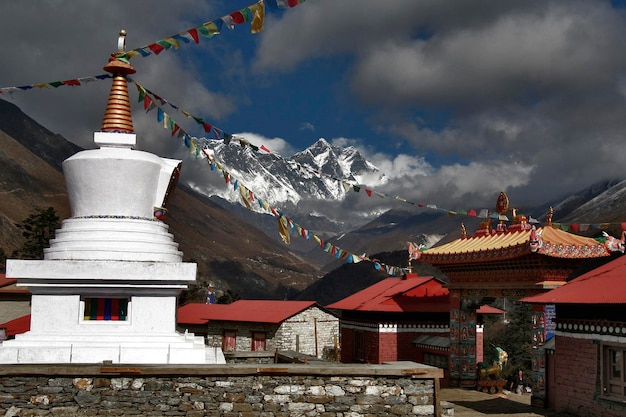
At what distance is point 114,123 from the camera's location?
1311 cm

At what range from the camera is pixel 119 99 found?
527 inches

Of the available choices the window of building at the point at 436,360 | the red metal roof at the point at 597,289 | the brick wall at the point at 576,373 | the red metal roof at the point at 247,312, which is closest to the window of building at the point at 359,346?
the window of building at the point at 436,360

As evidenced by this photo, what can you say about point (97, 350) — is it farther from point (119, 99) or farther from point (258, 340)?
point (258, 340)

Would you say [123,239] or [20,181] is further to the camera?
[20,181]

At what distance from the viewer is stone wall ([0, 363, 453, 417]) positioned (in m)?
10.0

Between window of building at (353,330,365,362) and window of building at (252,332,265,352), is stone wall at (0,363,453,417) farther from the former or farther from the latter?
window of building at (252,332,265,352)

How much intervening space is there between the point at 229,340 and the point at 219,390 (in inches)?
854

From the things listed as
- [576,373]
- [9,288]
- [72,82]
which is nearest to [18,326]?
[9,288]

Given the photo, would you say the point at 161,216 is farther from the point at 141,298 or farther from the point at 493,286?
the point at 493,286

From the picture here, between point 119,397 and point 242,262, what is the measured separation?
140 meters

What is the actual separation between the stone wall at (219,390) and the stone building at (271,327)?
61.5ft

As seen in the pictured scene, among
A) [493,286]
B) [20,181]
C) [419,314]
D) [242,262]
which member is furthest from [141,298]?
[242,262]

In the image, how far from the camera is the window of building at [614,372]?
12577 millimetres

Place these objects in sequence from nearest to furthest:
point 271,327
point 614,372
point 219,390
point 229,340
Answer: point 219,390
point 614,372
point 271,327
point 229,340
